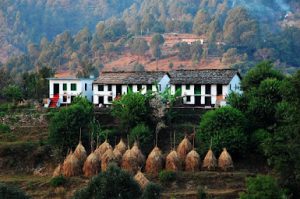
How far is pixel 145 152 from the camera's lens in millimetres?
44844

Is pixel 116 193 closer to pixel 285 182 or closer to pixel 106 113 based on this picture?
pixel 285 182

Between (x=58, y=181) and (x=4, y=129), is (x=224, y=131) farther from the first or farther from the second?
(x=4, y=129)

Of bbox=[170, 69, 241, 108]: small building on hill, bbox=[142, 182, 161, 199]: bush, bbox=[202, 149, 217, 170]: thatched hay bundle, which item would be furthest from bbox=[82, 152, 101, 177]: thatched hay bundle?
bbox=[170, 69, 241, 108]: small building on hill

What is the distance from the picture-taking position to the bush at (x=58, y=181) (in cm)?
4011

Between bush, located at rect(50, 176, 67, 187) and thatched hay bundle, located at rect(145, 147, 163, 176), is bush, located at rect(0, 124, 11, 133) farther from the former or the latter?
thatched hay bundle, located at rect(145, 147, 163, 176)

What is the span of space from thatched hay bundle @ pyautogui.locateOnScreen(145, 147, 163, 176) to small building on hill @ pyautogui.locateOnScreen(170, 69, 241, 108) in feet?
42.4

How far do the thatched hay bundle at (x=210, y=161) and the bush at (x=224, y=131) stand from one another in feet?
4.19

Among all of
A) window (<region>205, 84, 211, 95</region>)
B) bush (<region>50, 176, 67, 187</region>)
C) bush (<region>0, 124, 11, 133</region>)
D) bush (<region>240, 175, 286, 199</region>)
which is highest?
window (<region>205, 84, 211, 95</region>)

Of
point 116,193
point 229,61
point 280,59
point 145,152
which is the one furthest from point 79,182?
point 280,59

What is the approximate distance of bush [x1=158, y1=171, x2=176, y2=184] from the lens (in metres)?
39.8

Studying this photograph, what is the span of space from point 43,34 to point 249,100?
511 ft

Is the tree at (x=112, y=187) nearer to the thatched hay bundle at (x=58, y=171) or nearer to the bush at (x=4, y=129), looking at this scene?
the thatched hay bundle at (x=58, y=171)

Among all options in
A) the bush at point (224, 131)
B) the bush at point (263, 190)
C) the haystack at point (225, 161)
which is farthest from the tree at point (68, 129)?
the bush at point (263, 190)

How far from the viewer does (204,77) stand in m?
54.4
